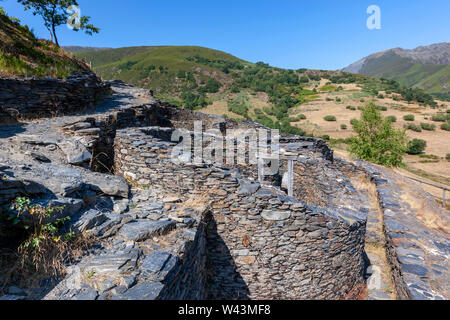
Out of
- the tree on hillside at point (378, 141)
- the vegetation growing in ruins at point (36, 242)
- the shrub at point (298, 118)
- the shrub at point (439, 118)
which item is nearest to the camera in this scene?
the vegetation growing in ruins at point (36, 242)

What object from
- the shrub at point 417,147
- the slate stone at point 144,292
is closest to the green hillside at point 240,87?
the shrub at point 417,147

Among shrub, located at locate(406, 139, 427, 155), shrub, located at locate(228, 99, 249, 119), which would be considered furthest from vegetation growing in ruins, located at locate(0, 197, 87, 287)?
shrub, located at locate(228, 99, 249, 119)

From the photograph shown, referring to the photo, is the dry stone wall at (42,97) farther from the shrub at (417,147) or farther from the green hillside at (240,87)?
the shrub at (417,147)

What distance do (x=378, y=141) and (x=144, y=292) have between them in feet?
55.2

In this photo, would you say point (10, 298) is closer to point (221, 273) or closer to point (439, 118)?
point (221, 273)

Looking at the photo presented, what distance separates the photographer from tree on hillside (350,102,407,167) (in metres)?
14.5

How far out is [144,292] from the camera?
2.55 metres

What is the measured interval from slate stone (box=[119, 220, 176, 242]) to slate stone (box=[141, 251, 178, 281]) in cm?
47

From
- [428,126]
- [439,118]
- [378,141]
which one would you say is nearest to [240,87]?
[428,126]

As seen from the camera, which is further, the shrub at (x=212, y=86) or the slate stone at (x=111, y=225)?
the shrub at (x=212, y=86)

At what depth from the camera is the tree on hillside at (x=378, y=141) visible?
47.7 feet

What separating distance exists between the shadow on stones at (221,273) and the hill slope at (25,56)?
28.3 ft

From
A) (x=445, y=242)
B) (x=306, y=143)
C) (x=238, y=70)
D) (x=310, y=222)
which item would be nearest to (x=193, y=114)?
(x=306, y=143)
